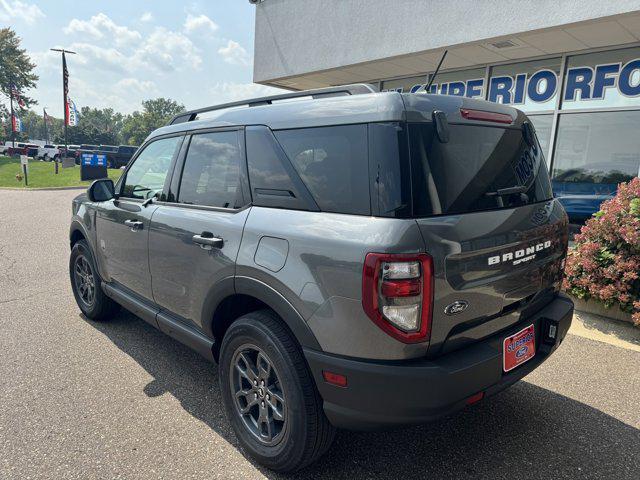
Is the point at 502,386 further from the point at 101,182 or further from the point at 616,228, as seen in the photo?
the point at 101,182

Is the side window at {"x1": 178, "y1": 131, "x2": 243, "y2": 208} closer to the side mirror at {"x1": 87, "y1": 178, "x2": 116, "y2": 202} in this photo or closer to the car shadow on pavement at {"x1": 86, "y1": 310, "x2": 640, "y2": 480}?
Answer: the side mirror at {"x1": 87, "y1": 178, "x2": 116, "y2": 202}

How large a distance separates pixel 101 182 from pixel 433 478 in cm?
345

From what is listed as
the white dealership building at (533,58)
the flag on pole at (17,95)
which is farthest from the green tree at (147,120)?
the white dealership building at (533,58)

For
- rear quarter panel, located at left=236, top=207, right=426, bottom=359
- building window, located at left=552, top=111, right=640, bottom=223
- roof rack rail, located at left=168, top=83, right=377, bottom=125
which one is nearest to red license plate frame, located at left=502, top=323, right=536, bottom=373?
rear quarter panel, located at left=236, top=207, right=426, bottom=359

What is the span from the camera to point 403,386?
1786 millimetres

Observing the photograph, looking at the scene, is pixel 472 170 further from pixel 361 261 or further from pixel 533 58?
pixel 533 58

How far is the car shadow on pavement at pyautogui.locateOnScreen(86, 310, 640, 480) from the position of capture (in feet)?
7.57

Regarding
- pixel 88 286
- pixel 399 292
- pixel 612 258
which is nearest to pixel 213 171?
pixel 399 292

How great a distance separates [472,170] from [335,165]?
2.16ft

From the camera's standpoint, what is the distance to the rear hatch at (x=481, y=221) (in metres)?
1.85

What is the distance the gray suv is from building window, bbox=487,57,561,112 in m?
6.55

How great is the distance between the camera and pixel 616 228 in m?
4.24

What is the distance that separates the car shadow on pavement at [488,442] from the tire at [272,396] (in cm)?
18

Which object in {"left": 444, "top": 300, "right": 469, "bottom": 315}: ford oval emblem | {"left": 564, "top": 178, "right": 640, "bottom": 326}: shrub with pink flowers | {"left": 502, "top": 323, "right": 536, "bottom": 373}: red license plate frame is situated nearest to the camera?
{"left": 444, "top": 300, "right": 469, "bottom": 315}: ford oval emblem
